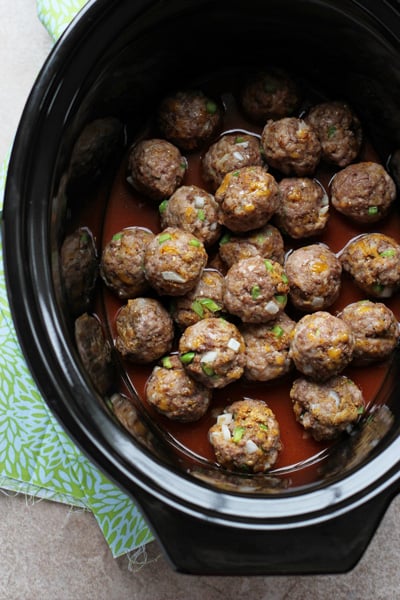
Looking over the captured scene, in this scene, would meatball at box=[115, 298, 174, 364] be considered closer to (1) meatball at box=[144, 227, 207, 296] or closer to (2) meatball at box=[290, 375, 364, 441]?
(1) meatball at box=[144, 227, 207, 296]

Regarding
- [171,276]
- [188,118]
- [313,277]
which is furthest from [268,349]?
[188,118]

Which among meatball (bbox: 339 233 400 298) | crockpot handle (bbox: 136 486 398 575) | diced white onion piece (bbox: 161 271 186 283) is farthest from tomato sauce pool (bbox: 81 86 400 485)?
crockpot handle (bbox: 136 486 398 575)

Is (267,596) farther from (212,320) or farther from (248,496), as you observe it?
(212,320)

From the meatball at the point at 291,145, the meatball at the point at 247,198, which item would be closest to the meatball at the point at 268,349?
the meatball at the point at 247,198

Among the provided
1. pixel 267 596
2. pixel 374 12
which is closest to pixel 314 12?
pixel 374 12

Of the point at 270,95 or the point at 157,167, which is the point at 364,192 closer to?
the point at 270,95

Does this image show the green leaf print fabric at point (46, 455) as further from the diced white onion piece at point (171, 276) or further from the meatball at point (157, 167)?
the diced white onion piece at point (171, 276)
